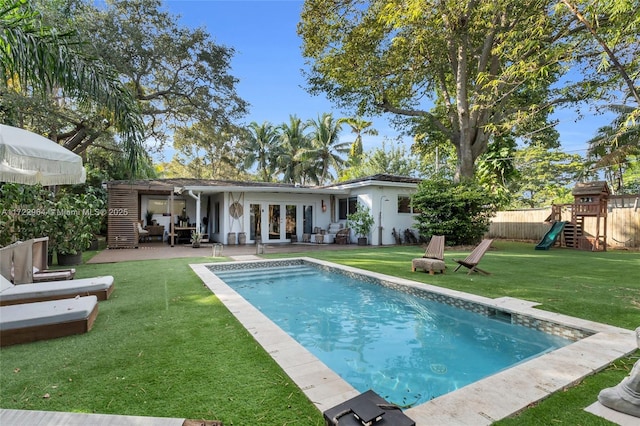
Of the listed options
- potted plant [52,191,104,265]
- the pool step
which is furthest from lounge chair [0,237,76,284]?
the pool step

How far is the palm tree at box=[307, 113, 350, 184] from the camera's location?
32125 millimetres

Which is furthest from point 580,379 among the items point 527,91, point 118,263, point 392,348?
point 527,91

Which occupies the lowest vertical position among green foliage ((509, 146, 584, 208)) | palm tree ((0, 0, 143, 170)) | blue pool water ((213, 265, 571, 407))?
blue pool water ((213, 265, 571, 407))

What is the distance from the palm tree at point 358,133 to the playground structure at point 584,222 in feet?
60.4

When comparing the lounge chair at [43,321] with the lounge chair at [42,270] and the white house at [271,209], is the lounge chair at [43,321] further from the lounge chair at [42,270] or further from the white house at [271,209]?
the white house at [271,209]

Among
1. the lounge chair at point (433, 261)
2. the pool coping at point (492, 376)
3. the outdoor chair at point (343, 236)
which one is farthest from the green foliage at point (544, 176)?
the pool coping at point (492, 376)

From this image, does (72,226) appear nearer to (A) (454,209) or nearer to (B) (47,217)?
(B) (47,217)

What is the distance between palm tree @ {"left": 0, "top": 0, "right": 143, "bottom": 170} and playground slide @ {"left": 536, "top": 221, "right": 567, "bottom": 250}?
53.4 feet

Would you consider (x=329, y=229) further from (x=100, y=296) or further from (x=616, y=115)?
(x=616, y=115)

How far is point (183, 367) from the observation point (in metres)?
3.22

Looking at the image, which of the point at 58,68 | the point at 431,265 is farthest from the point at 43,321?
the point at 431,265

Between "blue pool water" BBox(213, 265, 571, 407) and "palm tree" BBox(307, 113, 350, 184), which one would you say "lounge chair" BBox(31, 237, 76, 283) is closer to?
"blue pool water" BBox(213, 265, 571, 407)

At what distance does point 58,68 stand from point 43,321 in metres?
4.16

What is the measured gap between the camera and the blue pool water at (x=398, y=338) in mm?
3910
